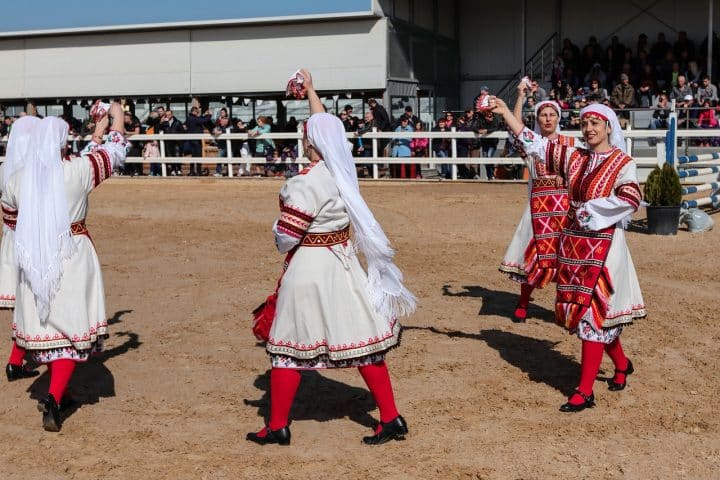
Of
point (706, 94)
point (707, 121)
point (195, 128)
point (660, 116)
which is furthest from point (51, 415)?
point (706, 94)

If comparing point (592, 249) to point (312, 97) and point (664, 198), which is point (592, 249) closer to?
point (312, 97)

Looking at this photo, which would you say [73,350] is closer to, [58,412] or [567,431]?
[58,412]

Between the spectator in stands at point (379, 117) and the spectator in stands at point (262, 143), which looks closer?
the spectator in stands at point (379, 117)

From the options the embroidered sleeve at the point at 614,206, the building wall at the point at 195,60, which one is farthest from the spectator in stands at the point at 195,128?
the embroidered sleeve at the point at 614,206

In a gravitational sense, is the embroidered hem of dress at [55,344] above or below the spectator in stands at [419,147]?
below

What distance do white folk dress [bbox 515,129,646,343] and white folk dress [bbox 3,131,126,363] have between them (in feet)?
8.50

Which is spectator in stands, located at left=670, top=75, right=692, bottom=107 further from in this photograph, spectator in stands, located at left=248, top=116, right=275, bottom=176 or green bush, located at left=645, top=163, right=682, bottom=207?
green bush, located at left=645, top=163, right=682, bottom=207

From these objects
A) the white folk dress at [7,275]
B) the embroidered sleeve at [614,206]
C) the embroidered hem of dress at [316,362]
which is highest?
the embroidered sleeve at [614,206]

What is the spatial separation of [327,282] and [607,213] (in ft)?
5.61

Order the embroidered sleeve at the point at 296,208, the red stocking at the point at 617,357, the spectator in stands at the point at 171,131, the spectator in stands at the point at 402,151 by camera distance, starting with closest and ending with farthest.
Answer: the embroidered sleeve at the point at 296,208
the red stocking at the point at 617,357
the spectator in stands at the point at 402,151
the spectator in stands at the point at 171,131

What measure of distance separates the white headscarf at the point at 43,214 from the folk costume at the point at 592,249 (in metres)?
2.70

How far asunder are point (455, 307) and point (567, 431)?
136 inches

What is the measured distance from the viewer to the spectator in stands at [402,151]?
21844 mm

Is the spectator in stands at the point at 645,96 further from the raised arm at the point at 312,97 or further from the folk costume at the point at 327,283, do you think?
the folk costume at the point at 327,283
